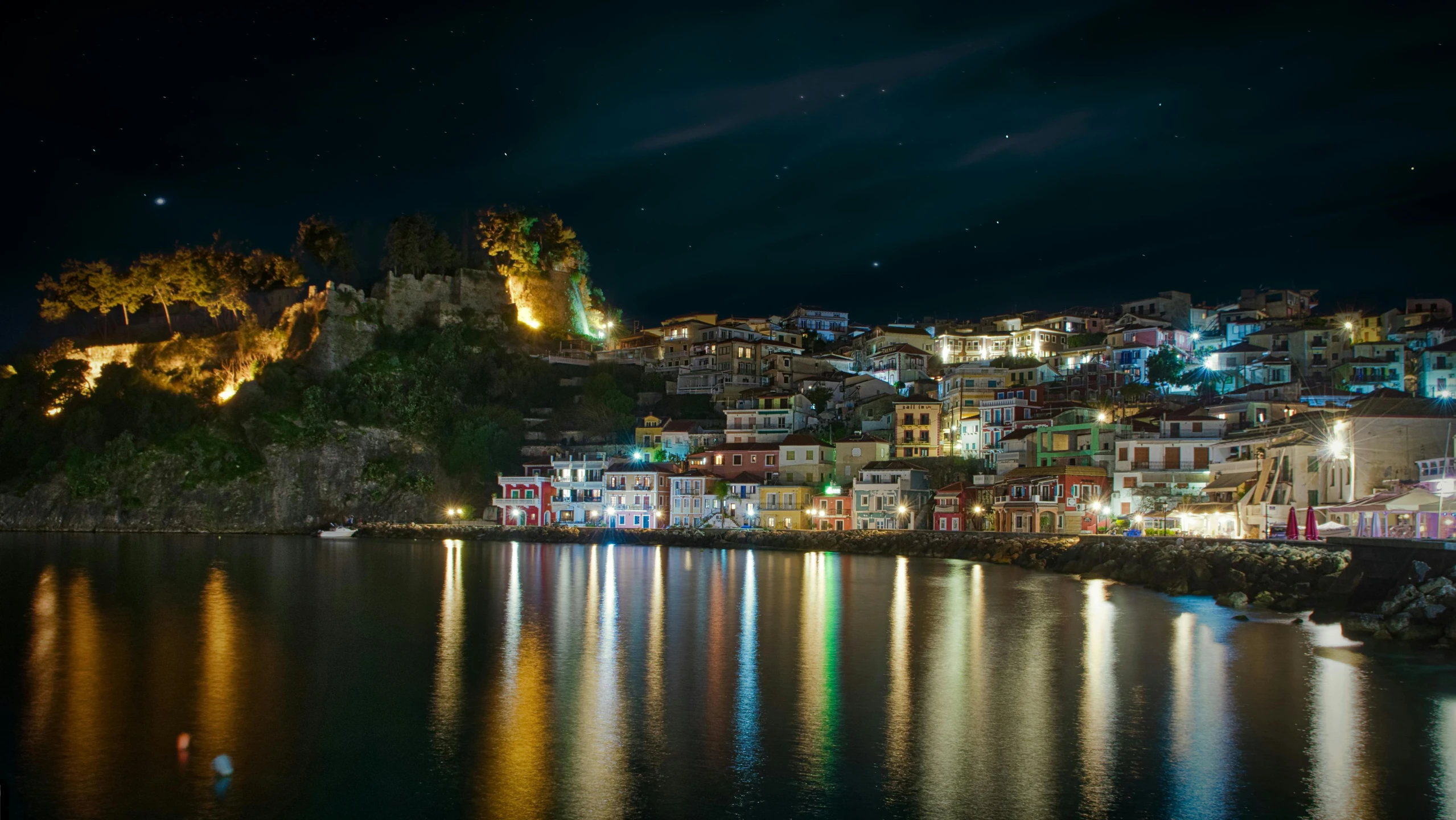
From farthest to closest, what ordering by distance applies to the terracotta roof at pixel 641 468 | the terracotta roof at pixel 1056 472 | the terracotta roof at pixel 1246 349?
1. the terracotta roof at pixel 1246 349
2. the terracotta roof at pixel 641 468
3. the terracotta roof at pixel 1056 472

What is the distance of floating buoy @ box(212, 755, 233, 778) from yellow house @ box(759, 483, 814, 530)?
1434 inches

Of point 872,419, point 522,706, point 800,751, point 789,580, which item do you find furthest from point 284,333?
point 800,751

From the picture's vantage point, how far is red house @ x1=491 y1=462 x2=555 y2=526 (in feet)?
171

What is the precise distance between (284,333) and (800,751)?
180 ft

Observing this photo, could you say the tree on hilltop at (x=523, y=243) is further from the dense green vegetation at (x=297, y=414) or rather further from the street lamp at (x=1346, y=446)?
the street lamp at (x=1346, y=446)

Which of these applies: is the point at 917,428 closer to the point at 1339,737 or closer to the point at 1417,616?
the point at 1417,616

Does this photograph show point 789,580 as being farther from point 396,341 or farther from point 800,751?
point 396,341

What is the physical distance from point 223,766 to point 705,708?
20.5 ft

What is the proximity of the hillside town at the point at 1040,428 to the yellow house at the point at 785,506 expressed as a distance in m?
0.10

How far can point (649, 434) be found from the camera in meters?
54.9

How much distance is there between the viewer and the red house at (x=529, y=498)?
52031 mm

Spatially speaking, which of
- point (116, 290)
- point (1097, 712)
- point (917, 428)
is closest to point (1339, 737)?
point (1097, 712)

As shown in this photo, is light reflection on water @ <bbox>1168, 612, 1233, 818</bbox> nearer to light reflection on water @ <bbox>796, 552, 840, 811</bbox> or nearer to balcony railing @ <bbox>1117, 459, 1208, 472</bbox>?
light reflection on water @ <bbox>796, 552, 840, 811</bbox>

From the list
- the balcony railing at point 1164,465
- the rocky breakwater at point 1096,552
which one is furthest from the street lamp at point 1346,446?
the balcony railing at point 1164,465
